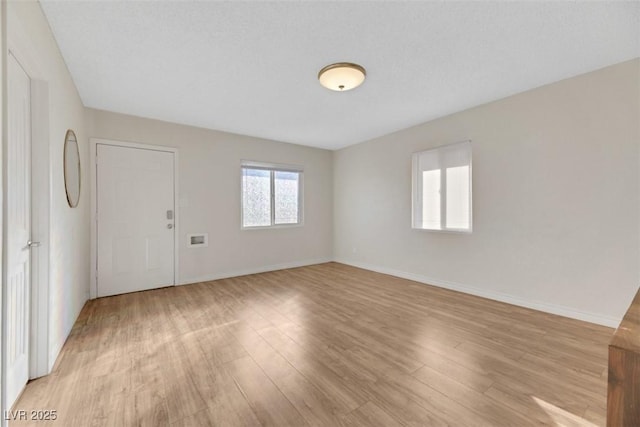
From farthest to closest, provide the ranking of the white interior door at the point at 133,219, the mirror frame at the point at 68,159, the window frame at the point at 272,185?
the window frame at the point at 272,185, the white interior door at the point at 133,219, the mirror frame at the point at 68,159

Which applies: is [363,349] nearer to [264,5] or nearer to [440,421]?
[440,421]

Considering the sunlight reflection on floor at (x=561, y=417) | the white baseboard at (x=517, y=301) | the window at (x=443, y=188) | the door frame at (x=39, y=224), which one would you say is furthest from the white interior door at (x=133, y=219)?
the sunlight reflection on floor at (x=561, y=417)

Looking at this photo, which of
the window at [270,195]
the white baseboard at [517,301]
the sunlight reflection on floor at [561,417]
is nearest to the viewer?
the sunlight reflection on floor at [561,417]

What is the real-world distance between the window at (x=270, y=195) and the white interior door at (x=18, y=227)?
9.83 feet

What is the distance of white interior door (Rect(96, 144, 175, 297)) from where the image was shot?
3.44 meters

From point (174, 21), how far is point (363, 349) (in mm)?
2922

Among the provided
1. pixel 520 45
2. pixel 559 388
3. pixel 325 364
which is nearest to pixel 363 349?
pixel 325 364

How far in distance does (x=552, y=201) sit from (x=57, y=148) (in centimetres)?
478

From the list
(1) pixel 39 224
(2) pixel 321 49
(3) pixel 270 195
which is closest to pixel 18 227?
(1) pixel 39 224

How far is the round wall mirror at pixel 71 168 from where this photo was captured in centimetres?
235

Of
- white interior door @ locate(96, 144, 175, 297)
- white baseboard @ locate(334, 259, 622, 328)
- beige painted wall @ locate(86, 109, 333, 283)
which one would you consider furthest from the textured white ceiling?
white baseboard @ locate(334, 259, 622, 328)

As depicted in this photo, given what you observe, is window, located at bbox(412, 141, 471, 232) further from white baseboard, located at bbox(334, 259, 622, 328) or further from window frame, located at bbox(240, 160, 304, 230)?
window frame, located at bbox(240, 160, 304, 230)

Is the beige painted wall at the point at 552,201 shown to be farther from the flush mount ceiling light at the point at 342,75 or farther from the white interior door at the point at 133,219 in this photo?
the white interior door at the point at 133,219

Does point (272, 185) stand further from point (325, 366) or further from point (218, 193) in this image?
point (325, 366)
